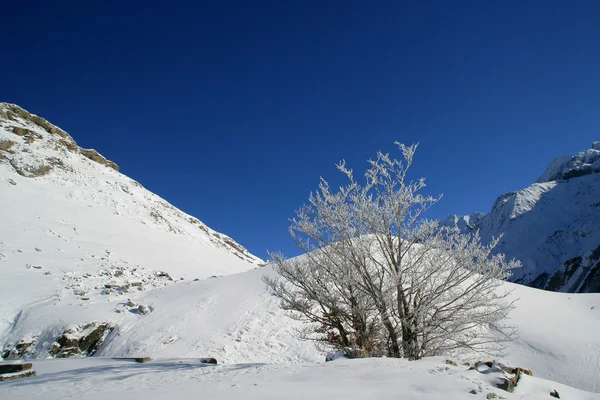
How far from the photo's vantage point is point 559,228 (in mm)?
109188

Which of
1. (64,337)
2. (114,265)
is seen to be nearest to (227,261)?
(114,265)

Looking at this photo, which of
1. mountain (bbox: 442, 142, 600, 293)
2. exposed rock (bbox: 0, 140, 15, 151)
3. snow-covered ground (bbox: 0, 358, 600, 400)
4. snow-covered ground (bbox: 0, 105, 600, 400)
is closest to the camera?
snow-covered ground (bbox: 0, 358, 600, 400)

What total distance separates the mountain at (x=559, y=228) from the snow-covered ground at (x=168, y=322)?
80926 mm

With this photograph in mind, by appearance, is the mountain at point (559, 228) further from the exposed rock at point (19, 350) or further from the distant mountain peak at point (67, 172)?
the exposed rock at point (19, 350)

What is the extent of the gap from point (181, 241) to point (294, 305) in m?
33.6

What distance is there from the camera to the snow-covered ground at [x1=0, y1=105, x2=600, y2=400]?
4922 millimetres

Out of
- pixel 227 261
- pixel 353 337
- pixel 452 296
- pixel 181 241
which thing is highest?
pixel 181 241

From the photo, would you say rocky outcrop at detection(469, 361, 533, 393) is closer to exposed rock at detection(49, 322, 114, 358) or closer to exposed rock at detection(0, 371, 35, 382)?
exposed rock at detection(0, 371, 35, 382)

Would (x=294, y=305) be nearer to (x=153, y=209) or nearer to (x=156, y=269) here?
(x=156, y=269)

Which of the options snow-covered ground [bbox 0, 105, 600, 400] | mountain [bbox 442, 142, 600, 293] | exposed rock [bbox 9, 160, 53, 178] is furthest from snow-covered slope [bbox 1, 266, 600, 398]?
mountain [bbox 442, 142, 600, 293]

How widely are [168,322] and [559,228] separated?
132791mm

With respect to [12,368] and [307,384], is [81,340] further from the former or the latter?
[307,384]

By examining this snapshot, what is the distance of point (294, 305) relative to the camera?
8359 millimetres

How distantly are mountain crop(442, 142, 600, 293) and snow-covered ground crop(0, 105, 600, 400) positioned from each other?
8093 cm
